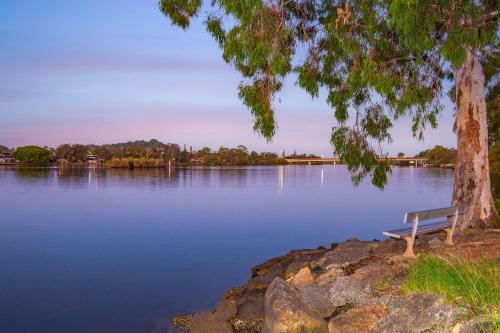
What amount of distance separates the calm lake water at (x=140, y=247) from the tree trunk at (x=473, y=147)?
6.29 metres

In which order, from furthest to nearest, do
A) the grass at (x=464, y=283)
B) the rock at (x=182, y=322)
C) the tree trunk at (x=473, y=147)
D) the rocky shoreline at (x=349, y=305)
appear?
the tree trunk at (x=473, y=147), the rock at (x=182, y=322), the rocky shoreline at (x=349, y=305), the grass at (x=464, y=283)

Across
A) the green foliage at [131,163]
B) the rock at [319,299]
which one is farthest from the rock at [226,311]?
the green foliage at [131,163]

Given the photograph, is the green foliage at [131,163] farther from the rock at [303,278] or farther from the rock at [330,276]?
the rock at [330,276]

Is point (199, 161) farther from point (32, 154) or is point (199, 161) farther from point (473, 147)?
point (473, 147)

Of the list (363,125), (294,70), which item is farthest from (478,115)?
(294,70)

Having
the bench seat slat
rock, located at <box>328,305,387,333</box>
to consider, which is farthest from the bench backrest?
rock, located at <box>328,305,387,333</box>

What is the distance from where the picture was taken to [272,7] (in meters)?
8.93

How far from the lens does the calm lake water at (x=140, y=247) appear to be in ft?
31.8

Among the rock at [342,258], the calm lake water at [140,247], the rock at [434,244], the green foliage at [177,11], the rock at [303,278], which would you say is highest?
the green foliage at [177,11]

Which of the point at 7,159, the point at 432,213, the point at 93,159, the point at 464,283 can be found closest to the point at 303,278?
the point at 432,213

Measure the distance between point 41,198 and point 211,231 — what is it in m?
19.9

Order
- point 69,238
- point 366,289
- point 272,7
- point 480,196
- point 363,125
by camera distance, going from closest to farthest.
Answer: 1. point 366,289
2. point 272,7
3. point 480,196
4. point 363,125
5. point 69,238

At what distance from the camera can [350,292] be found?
6199 millimetres

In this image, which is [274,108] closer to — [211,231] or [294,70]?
[294,70]
